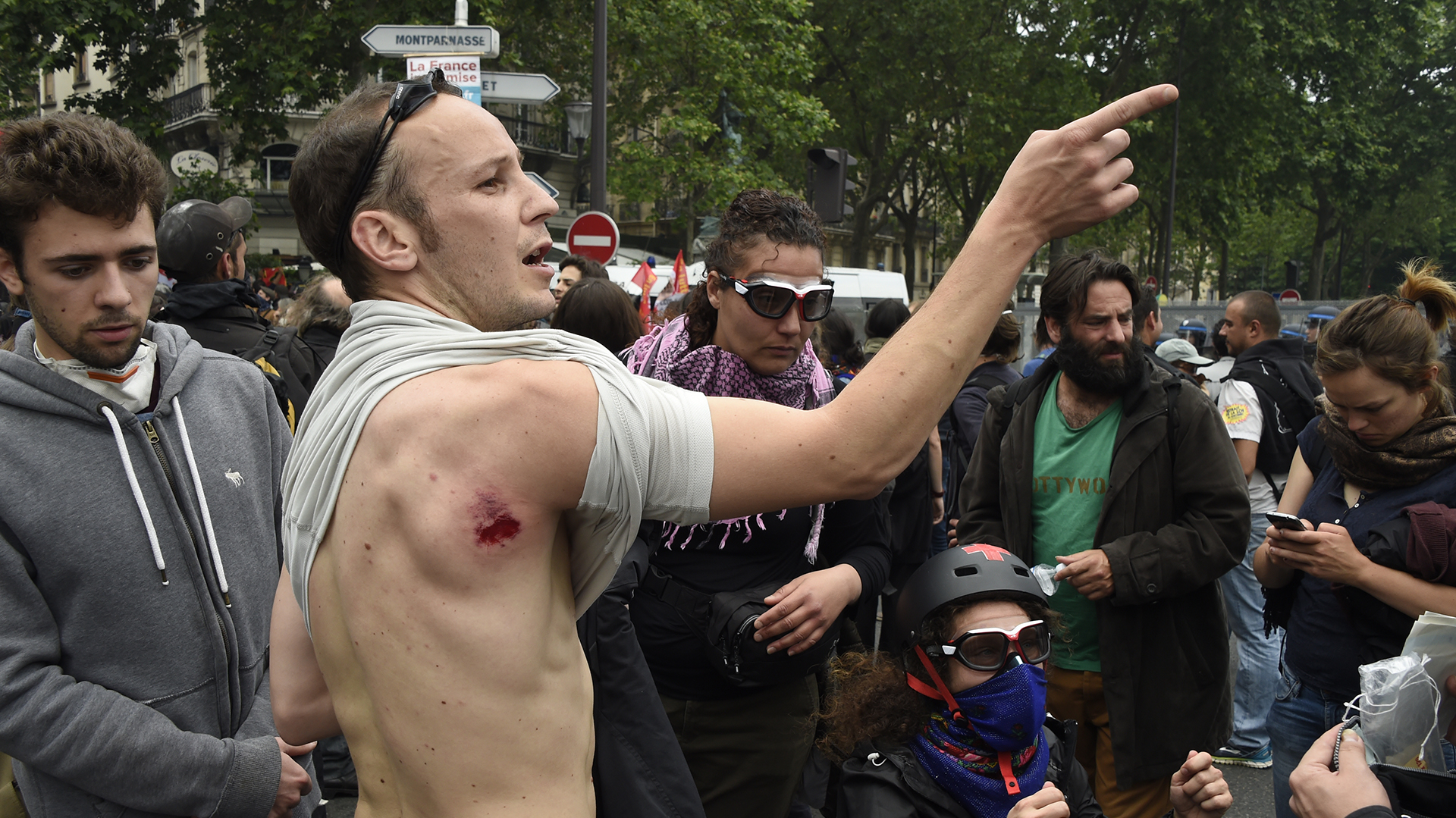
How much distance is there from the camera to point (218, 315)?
13.3ft

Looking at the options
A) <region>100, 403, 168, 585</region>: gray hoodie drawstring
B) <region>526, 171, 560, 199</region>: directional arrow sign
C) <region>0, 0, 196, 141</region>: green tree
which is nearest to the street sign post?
<region>526, 171, 560, 199</region>: directional arrow sign

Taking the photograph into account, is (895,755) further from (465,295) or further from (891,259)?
(891,259)

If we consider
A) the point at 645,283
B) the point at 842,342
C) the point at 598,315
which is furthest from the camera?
the point at 645,283

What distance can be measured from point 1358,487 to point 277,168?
3733cm

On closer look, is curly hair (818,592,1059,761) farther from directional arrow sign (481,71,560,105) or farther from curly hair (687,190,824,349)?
directional arrow sign (481,71,560,105)

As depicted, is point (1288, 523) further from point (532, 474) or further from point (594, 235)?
point (594, 235)

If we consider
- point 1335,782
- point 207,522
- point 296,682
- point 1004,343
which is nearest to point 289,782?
point 207,522

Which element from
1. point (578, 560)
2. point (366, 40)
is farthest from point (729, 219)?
point (366, 40)

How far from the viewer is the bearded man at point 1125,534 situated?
3.30 metres

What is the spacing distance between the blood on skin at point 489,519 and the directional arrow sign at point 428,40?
23.5 ft

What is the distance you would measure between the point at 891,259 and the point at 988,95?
37.6 meters

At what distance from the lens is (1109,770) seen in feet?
11.1

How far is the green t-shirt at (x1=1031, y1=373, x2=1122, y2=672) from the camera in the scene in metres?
3.47

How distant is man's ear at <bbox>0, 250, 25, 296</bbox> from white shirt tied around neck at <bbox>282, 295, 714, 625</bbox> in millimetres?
1196
